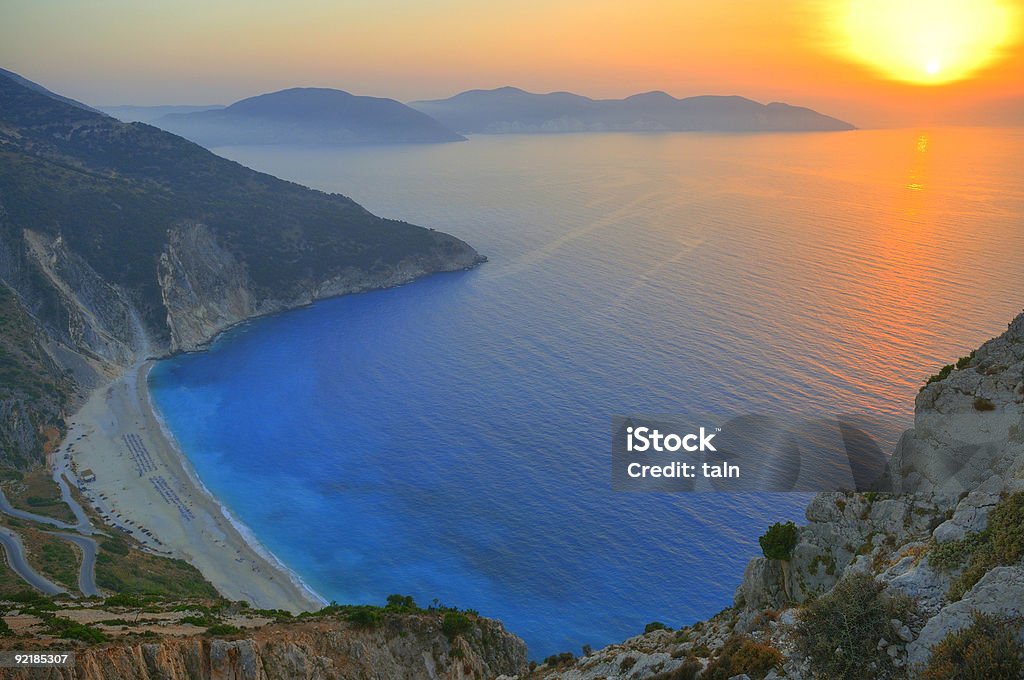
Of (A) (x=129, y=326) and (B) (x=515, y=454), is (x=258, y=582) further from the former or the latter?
(A) (x=129, y=326)

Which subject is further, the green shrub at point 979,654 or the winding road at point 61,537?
the winding road at point 61,537

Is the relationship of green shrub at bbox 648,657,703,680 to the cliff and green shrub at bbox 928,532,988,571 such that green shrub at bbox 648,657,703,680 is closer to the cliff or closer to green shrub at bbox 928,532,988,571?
the cliff

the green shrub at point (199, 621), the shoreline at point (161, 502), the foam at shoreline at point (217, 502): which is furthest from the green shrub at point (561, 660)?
the foam at shoreline at point (217, 502)

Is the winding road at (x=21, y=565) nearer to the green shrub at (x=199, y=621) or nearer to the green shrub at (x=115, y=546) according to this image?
the green shrub at (x=115, y=546)

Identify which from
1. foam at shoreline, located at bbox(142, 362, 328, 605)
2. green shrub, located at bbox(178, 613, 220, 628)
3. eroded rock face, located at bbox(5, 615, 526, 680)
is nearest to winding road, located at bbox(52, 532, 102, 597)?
foam at shoreline, located at bbox(142, 362, 328, 605)

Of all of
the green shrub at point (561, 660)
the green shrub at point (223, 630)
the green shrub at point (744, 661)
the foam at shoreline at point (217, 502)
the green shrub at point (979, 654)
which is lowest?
the foam at shoreline at point (217, 502)

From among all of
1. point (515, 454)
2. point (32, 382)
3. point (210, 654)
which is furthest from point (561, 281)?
point (210, 654)
